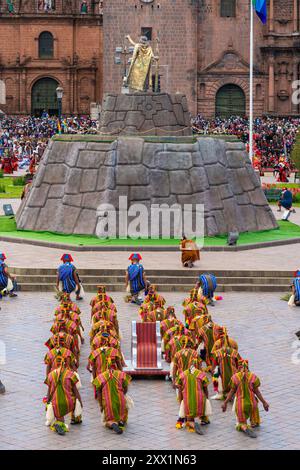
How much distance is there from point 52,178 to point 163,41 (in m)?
42.3

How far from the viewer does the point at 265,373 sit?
19656 millimetres

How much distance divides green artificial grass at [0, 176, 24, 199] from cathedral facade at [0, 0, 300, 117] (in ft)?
63.8

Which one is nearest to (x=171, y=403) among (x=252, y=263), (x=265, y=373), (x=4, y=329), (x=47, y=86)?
(x=265, y=373)

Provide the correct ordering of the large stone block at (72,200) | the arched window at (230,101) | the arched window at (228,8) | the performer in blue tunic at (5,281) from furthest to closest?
the arched window at (230,101)
the arched window at (228,8)
the large stone block at (72,200)
the performer in blue tunic at (5,281)

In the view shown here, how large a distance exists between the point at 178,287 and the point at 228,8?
1992 inches

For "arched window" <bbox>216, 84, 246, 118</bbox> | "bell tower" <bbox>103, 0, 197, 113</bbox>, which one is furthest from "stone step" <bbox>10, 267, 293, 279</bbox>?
"arched window" <bbox>216, 84, 246, 118</bbox>

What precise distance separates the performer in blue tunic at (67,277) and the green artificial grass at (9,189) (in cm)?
2083

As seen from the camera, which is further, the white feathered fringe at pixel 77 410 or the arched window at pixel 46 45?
the arched window at pixel 46 45

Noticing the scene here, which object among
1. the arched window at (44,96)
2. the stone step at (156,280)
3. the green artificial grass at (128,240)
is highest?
the arched window at (44,96)

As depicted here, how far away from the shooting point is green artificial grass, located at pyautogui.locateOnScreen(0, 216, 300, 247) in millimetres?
31631

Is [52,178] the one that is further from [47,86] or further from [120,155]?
[47,86]

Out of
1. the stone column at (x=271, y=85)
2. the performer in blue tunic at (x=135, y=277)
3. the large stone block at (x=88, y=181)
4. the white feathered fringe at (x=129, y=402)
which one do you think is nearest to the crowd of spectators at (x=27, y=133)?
the stone column at (x=271, y=85)

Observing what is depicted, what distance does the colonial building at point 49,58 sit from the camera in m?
82.3

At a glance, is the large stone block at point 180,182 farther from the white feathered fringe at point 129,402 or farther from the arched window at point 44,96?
the arched window at point 44,96
